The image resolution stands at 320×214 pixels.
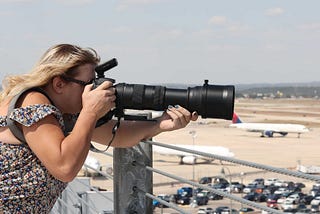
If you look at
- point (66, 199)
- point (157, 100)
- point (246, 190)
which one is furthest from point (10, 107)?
point (246, 190)

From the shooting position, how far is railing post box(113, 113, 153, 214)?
2.34 metres

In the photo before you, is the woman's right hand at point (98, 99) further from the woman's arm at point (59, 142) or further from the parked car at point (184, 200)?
the parked car at point (184, 200)

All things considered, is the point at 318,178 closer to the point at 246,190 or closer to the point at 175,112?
the point at 175,112

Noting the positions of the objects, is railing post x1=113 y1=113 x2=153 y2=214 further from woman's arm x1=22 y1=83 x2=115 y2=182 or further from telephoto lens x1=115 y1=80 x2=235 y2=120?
woman's arm x1=22 y1=83 x2=115 y2=182

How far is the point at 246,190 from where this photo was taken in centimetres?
2684

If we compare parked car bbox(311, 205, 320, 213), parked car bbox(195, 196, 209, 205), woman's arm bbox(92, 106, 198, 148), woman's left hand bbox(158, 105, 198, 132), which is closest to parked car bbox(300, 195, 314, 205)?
parked car bbox(311, 205, 320, 213)

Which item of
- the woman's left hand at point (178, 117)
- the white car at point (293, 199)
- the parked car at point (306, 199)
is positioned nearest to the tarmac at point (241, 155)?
the white car at point (293, 199)

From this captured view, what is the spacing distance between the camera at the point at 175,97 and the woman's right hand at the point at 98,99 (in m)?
0.05

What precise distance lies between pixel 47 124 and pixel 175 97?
1.52 feet

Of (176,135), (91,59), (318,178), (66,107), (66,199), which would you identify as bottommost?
(176,135)

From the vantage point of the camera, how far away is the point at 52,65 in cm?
165

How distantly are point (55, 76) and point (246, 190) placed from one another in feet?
84.8

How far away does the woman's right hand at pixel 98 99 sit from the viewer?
5.41 feet

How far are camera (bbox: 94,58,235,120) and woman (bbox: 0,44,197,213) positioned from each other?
0.08m
